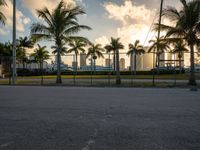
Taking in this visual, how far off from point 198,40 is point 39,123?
58.5ft

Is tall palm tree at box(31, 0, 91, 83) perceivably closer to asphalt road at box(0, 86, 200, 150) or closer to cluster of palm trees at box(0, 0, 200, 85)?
cluster of palm trees at box(0, 0, 200, 85)

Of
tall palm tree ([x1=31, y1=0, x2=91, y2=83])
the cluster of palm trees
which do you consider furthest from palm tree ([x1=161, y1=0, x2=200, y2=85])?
tall palm tree ([x1=31, y1=0, x2=91, y2=83])

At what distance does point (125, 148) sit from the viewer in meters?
3.64

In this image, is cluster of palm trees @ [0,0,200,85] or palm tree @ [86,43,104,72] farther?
palm tree @ [86,43,104,72]

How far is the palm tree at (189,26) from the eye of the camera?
1881cm

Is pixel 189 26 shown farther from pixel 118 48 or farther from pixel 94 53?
pixel 94 53

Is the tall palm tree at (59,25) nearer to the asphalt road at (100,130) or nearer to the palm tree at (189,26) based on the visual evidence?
the palm tree at (189,26)

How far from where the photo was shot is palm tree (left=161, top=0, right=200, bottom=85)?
18.8 meters

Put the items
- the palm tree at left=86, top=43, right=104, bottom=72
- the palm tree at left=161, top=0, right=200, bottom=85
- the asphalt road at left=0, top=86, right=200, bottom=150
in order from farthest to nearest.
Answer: the palm tree at left=86, top=43, right=104, bottom=72 → the palm tree at left=161, top=0, right=200, bottom=85 → the asphalt road at left=0, top=86, right=200, bottom=150

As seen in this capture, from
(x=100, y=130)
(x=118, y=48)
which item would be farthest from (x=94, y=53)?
(x=100, y=130)

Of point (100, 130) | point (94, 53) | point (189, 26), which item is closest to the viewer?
point (100, 130)

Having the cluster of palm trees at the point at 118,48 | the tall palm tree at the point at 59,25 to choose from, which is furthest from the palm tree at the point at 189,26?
the tall palm tree at the point at 59,25

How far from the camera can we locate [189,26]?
62.5 ft

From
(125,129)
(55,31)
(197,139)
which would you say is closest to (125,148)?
(125,129)
